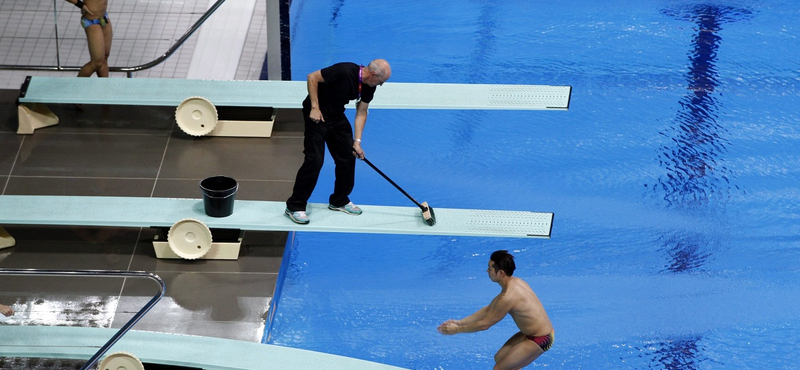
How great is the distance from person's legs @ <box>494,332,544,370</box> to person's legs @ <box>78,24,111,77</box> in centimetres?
422

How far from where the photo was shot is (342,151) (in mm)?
5926

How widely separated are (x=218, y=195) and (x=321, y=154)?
765 mm

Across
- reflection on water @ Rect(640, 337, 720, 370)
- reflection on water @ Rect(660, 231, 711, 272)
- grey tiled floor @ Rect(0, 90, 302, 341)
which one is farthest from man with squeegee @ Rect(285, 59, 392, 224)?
reflection on water @ Rect(660, 231, 711, 272)

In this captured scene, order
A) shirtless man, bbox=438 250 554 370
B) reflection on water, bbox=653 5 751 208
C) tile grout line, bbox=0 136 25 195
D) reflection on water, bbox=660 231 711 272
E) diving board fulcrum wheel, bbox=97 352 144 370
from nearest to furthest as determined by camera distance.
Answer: shirtless man, bbox=438 250 554 370 → diving board fulcrum wheel, bbox=97 352 144 370 → tile grout line, bbox=0 136 25 195 → reflection on water, bbox=660 231 711 272 → reflection on water, bbox=653 5 751 208

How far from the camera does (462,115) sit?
8930 mm

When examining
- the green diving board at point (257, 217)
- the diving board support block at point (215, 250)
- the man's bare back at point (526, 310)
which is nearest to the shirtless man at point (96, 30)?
the green diving board at point (257, 217)

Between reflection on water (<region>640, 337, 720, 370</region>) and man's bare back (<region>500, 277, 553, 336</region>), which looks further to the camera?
reflection on water (<region>640, 337, 720, 370</region>)

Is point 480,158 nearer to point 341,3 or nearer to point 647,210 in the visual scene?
point 647,210

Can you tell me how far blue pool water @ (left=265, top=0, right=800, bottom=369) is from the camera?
6.17 metres

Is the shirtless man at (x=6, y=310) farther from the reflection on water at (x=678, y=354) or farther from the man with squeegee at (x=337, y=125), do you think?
the reflection on water at (x=678, y=354)

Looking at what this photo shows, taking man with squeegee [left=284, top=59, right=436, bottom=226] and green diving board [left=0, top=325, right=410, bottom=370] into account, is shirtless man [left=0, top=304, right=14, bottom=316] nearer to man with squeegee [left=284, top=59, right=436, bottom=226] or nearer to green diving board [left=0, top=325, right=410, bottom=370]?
green diving board [left=0, top=325, right=410, bottom=370]

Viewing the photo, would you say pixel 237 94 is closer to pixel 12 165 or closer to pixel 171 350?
pixel 12 165

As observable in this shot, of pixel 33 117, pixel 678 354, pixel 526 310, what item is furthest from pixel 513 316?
pixel 33 117

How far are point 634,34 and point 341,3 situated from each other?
3532 millimetres
